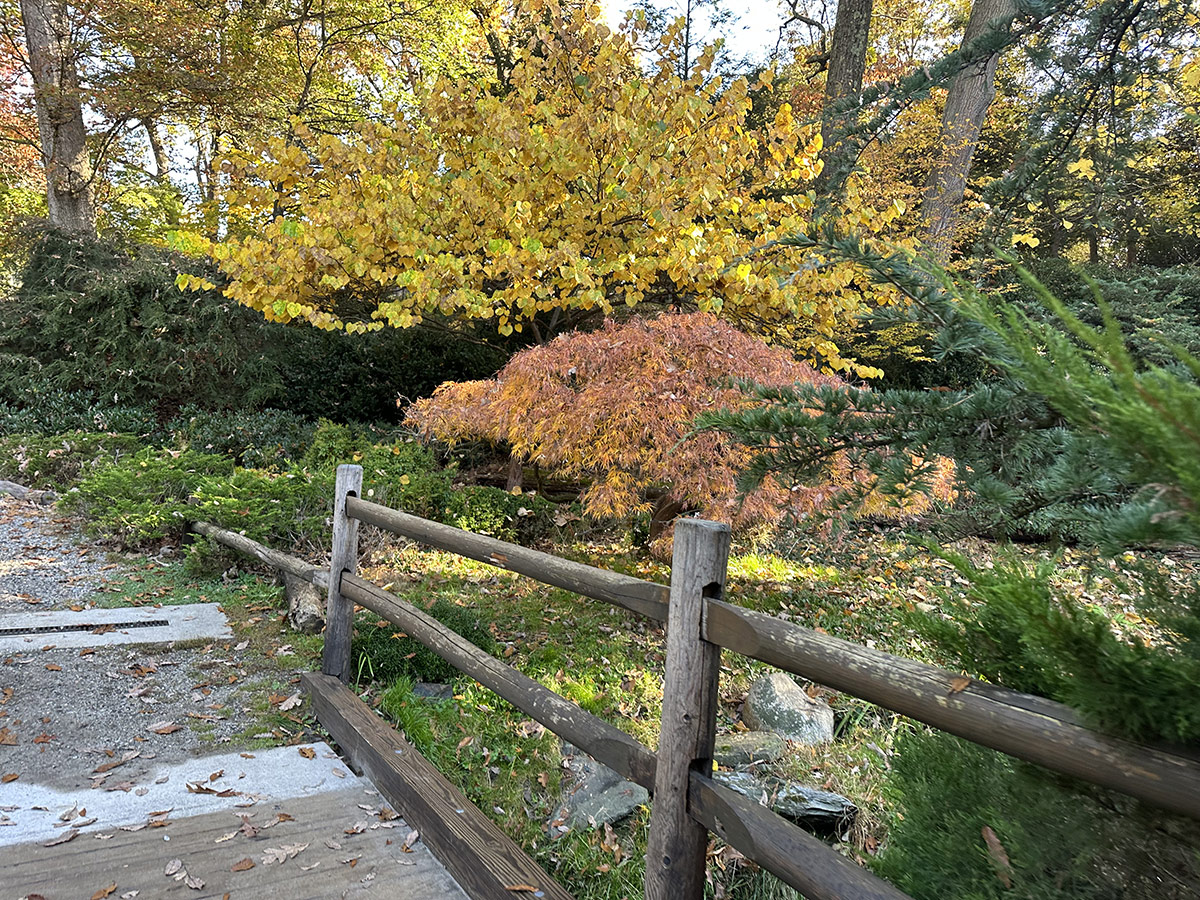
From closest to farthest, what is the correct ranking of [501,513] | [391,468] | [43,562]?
[43,562] → [391,468] → [501,513]

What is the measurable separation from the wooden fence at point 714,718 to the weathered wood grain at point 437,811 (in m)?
0.03

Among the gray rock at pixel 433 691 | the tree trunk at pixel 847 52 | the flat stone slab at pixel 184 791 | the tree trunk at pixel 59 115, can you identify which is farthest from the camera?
the tree trunk at pixel 59 115

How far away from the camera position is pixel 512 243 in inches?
277

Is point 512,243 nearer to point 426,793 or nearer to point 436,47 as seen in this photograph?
point 426,793

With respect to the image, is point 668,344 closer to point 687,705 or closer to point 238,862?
point 687,705

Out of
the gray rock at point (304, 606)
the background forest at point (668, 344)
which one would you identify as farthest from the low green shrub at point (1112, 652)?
the gray rock at point (304, 606)

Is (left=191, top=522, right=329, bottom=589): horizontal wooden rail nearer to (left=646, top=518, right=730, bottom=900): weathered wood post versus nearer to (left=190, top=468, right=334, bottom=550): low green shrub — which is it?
(left=190, top=468, right=334, bottom=550): low green shrub

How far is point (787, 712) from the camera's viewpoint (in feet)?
14.3

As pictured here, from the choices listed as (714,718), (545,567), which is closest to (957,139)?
(545,567)

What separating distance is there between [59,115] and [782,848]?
14.8 m

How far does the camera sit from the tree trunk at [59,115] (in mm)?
11859

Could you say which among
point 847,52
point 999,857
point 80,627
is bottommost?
point 80,627

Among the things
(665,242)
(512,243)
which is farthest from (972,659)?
(512,243)

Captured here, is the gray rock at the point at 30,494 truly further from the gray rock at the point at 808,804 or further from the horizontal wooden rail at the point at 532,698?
the gray rock at the point at 808,804
